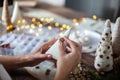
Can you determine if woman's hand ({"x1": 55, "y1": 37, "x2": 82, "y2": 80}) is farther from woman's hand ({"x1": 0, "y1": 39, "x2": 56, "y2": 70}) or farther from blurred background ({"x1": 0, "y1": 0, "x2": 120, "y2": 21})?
blurred background ({"x1": 0, "y1": 0, "x2": 120, "y2": 21})

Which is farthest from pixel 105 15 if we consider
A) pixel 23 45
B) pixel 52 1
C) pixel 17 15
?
pixel 23 45

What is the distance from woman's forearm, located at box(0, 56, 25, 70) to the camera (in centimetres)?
81

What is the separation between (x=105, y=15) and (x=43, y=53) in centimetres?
120

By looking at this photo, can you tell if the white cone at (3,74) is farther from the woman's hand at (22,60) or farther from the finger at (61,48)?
the finger at (61,48)

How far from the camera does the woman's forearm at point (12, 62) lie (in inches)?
31.9

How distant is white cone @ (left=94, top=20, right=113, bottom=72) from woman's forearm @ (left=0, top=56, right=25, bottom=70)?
0.88 ft

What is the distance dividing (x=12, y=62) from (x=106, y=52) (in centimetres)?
32

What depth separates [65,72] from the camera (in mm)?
777

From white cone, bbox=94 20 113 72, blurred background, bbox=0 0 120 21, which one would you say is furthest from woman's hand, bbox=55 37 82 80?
blurred background, bbox=0 0 120 21

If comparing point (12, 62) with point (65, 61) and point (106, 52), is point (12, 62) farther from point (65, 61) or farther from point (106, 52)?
point (106, 52)

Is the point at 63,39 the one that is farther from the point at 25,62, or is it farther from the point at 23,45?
the point at 23,45

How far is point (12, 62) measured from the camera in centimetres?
82

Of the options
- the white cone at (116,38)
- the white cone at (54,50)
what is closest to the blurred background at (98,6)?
the white cone at (116,38)

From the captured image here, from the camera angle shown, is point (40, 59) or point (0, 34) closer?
point (40, 59)
